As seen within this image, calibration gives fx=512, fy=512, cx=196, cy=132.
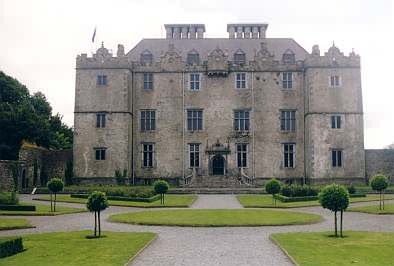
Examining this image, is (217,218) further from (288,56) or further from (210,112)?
(288,56)

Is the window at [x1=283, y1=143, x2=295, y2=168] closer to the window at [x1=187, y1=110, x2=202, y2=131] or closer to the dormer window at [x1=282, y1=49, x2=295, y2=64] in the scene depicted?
the dormer window at [x1=282, y1=49, x2=295, y2=64]

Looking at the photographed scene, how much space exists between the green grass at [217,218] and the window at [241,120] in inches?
894

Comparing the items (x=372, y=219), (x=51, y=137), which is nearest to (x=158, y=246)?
(x=372, y=219)

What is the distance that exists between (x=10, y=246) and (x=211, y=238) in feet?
22.7

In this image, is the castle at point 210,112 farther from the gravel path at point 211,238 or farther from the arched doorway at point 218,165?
the gravel path at point 211,238

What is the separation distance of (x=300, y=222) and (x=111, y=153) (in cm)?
2932

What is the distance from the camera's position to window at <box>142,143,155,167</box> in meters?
50.8

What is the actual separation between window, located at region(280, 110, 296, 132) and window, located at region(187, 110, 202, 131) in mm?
8096

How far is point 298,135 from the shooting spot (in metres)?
50.4

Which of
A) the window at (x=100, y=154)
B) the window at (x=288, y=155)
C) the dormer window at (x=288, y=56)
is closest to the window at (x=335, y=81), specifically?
the dormer window at (x=288, y=56)

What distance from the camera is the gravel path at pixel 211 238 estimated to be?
1472 cm

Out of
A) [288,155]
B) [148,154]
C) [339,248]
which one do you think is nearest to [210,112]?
[148,154]

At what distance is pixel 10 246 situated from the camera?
15.7 meters

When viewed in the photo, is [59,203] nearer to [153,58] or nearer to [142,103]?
[142,103]
